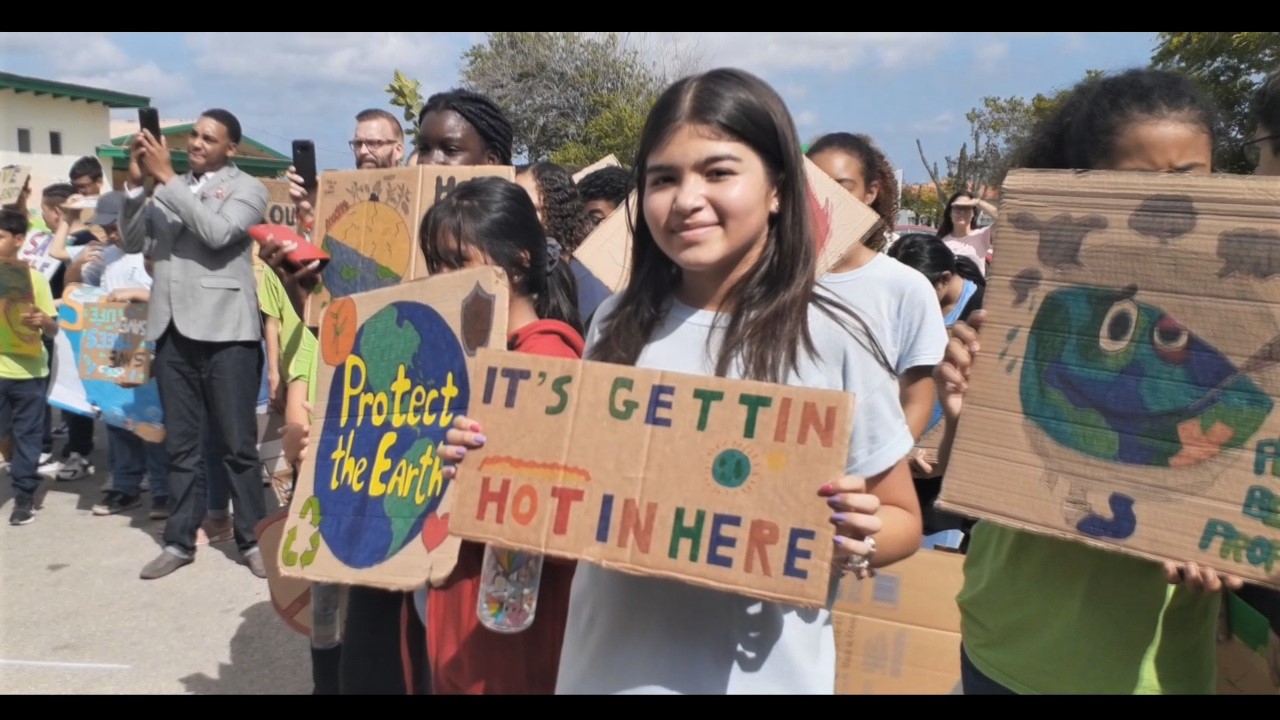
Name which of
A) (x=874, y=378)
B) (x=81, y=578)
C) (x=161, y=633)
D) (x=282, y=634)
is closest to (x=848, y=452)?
(x=874, y=378)

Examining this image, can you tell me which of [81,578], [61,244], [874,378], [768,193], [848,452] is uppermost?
[768,193]

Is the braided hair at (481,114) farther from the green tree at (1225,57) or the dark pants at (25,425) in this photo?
the green tree at (1225,57)

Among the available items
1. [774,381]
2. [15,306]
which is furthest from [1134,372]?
[15,306]

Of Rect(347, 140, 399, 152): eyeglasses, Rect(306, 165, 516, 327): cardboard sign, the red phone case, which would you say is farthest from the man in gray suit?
the red phone case

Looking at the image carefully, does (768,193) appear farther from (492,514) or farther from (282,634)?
(282,634)

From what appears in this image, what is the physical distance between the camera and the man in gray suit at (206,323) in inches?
191

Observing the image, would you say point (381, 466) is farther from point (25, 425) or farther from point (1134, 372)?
point (25, 425)

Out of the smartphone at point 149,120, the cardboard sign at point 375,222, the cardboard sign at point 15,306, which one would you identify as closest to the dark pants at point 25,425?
the cardboard sign at point 15,306

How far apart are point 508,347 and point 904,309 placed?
1260 mm

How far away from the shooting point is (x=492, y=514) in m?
1.53

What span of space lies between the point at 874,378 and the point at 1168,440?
1.55 feet

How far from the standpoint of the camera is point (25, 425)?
19.6ft

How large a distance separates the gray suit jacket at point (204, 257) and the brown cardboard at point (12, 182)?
2.55 m

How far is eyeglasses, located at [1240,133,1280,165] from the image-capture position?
189cm
